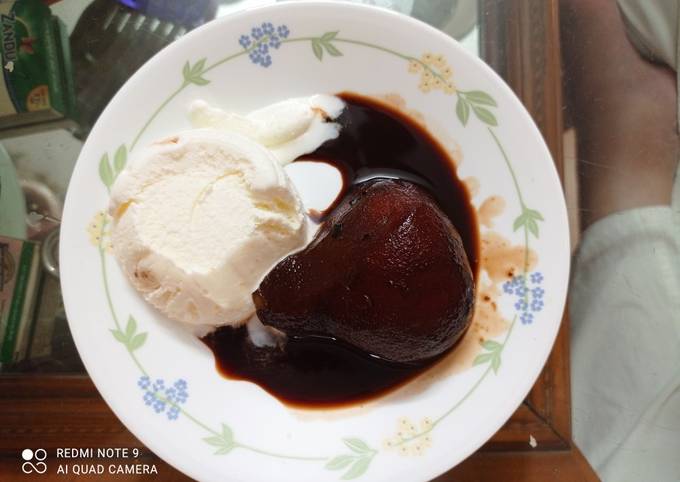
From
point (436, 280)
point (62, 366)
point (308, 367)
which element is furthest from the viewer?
point (62, 366)

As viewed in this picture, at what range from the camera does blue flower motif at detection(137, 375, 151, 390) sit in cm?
Result: 97

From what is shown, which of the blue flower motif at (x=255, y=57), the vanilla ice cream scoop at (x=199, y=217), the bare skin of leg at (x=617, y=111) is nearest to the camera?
the vanilla ice cream scoop at (x=199, y=217)

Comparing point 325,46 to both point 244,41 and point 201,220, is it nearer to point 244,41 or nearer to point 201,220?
point 244,41

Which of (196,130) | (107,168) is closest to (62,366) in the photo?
(107,168)

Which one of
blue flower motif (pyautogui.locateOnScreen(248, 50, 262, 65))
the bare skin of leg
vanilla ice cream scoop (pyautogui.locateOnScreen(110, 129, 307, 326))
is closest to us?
vanilla ice cream scoop (pyautogui.locateOnScreen(110, 129, 307, 326))

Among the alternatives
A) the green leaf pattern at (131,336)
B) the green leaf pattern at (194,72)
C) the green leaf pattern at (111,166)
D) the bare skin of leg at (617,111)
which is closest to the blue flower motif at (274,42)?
the green leaf pattern at (194,72)

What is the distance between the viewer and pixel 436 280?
89 cm

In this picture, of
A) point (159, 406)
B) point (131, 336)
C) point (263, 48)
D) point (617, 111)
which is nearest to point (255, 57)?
point (263, 48)

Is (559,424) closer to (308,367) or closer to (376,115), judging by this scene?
(308,367)

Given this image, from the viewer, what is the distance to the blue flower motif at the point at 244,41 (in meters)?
1.01

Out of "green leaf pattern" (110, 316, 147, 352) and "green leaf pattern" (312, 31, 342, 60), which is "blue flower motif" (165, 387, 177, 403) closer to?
"green leaf pattern" (110, 316, 147, 352)

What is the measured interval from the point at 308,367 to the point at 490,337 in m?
0.34

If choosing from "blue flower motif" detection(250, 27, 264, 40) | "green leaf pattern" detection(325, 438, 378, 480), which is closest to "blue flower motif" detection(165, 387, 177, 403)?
"green leaf pattern" detection(325, 438, 378, 480)

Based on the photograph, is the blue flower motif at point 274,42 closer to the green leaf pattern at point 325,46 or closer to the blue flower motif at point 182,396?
the green leaf pattern at point 325,46
